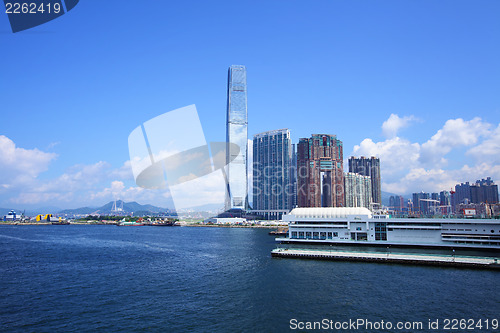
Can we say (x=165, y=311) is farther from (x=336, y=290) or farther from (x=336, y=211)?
(x=336, y=211)

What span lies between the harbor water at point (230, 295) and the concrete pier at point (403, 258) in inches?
72.3

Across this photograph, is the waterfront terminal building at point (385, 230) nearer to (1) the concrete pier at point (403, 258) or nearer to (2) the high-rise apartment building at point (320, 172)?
(1) the concrete pier at point (403, 258)

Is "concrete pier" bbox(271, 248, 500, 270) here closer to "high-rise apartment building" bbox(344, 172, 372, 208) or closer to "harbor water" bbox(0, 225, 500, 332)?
"harbor water" bbox(0, 225, 500, 332)

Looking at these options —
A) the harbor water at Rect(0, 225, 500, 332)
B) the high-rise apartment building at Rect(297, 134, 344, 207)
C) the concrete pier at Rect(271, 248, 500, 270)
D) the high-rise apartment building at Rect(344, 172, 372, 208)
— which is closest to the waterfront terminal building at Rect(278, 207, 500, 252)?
the concrete pier at Rect(271, 248, 500, 270)

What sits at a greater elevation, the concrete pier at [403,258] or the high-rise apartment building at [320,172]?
the high-rise apartment building at [320,172]

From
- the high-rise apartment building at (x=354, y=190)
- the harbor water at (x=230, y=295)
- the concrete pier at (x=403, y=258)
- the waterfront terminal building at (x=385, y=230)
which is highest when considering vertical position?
the high-rise apartment building at (x=354, y=190)

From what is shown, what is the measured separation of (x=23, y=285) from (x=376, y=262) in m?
47.3

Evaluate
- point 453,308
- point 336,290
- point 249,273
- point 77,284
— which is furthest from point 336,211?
point 77,284

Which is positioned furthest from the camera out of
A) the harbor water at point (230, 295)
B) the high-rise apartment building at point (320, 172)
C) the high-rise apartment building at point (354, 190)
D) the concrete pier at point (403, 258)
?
the high-rise apartment building at point (354, 190)

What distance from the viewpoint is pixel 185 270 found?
148 feet

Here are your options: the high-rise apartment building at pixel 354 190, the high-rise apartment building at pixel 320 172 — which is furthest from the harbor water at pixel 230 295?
the high-rise apartment building at pixel 354 190

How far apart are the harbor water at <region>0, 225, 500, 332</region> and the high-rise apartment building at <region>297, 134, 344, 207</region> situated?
406 ft

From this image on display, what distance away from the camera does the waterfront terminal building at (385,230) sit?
5434 cm

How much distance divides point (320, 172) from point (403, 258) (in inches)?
5129
